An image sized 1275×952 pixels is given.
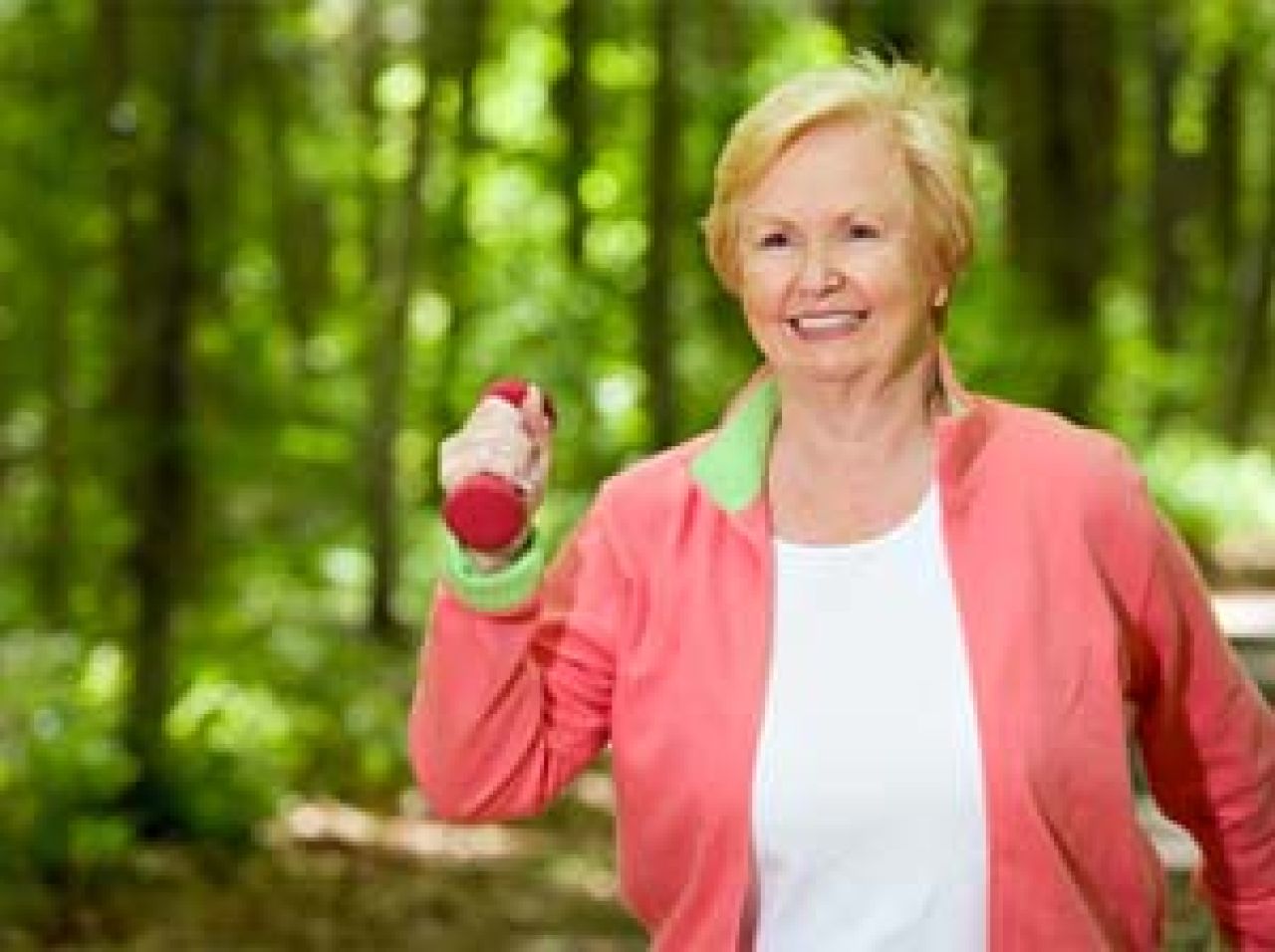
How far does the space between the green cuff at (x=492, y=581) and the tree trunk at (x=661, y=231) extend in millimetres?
11150

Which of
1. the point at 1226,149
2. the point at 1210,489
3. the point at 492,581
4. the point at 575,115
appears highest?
→ the point at 492,581

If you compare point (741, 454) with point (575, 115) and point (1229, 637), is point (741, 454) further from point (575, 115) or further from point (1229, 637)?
point (575, 115)

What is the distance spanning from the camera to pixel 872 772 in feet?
7.80

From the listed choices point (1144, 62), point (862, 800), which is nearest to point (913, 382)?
point (862, 800)

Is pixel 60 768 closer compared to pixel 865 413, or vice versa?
pixel 865 413

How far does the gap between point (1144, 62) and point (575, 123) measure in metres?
15.1

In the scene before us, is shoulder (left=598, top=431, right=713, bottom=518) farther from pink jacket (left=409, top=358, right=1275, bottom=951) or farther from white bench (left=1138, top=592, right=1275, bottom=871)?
white bench (left=1138, top=592, right=1275, bottom=871)

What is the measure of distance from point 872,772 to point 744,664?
153 millimetres

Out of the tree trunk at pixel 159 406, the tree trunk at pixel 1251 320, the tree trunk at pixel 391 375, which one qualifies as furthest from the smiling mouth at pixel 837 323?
the tree trunk at pixel 1251 320

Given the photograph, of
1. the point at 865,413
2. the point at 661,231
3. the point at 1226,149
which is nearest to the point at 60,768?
the point at 661,231

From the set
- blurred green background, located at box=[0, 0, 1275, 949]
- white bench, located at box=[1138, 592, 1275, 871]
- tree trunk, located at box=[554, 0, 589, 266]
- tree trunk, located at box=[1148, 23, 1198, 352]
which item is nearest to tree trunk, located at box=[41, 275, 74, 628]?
blurred green background, located at box=[0, 0, 1275, 949]

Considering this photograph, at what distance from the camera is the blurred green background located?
10.1 metres

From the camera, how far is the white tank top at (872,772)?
2375 millimetres

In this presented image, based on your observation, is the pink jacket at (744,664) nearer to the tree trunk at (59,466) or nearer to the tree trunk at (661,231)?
the tree trunk at (59,466)
